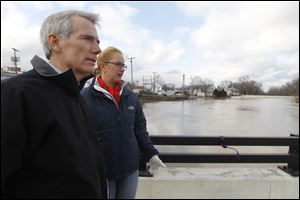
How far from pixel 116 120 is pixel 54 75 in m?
1.16

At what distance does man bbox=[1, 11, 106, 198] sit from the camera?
1.11 meters

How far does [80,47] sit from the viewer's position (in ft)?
5.09

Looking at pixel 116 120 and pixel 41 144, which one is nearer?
pixel 41 144

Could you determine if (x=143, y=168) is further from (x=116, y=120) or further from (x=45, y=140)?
(x=45, y=140)

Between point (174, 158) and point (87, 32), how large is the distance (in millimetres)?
2533

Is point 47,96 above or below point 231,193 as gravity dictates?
above

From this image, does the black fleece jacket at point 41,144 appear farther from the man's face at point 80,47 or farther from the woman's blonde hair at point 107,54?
the woman's blonde hair at point 107,54

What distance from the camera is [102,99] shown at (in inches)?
96.7

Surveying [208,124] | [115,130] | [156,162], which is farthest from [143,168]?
[208,124]

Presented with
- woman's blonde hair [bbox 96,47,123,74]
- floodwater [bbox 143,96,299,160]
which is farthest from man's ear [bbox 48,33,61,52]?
floodwater [bbox 143,96,299,160]

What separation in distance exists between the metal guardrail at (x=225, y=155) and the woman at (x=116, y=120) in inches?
40.4

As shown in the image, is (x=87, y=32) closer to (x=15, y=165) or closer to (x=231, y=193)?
(x=15, y=165)

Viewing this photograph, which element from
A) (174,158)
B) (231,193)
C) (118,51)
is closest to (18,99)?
(118,51)

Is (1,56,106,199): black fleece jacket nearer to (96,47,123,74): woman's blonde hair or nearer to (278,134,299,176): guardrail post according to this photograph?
(96,47,123,74): woman's blonde hair
